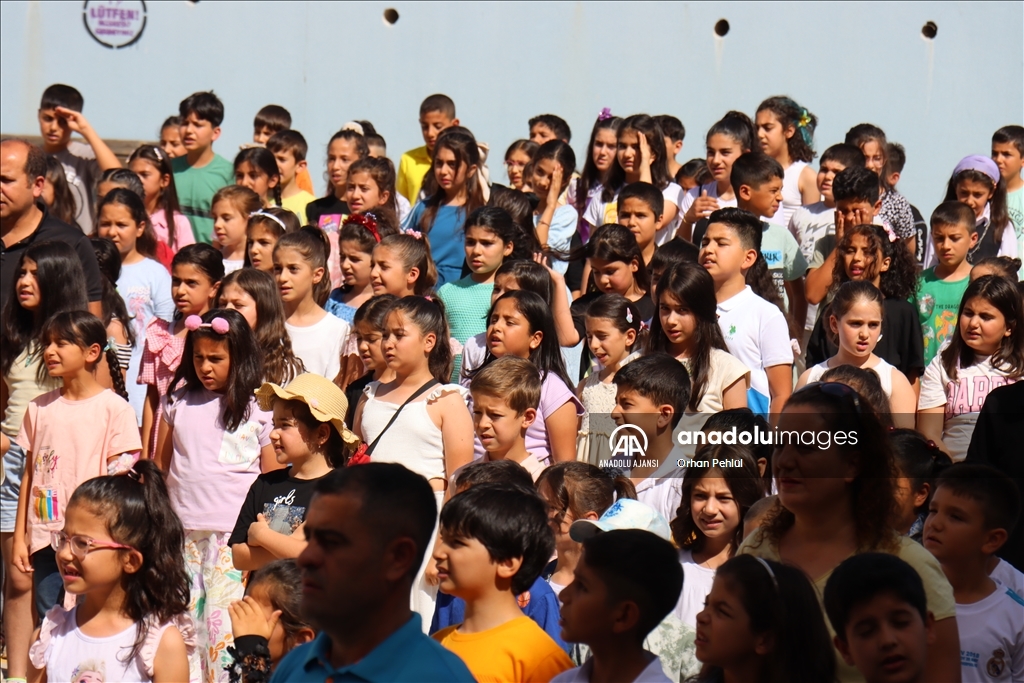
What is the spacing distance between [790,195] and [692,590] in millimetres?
5089

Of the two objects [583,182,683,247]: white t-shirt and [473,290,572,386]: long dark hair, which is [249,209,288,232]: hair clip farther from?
[473,290,572,386]: long dark hair

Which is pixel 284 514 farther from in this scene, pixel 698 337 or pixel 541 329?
pixel 698 337

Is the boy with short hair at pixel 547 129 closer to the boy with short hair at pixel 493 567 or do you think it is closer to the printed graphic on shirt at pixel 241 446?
the printed graphic on shirt at pixel 241 446

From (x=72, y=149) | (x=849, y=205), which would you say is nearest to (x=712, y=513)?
(x=849, y=205)

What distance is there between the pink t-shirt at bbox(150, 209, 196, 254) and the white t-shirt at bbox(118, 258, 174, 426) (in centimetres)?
84

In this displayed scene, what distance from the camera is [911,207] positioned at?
8.48 metres

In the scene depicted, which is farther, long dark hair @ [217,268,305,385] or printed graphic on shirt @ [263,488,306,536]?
long dark hair @ [217,268,305,385]

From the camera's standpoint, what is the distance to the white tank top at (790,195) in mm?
8398

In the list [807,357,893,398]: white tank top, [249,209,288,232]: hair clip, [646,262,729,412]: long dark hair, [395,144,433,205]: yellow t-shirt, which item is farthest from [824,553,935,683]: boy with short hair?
[395,144,433,205]: yellow t-shirt

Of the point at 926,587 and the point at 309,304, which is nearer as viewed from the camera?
the point at 926,587

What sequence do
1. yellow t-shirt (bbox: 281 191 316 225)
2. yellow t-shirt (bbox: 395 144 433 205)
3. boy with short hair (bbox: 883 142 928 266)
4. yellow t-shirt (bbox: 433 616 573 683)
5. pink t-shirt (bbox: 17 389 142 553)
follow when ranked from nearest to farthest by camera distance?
yellow t-shirt (bbox: 433 616 573 683), pink t-shirt (bbox: 17 389 142 553), boy with short hair (bbox: 883 142 928 266), yellow t-shirt (bbox: 281 191 316 225), yellow t-shirt (bbox: 395 144 433 205)

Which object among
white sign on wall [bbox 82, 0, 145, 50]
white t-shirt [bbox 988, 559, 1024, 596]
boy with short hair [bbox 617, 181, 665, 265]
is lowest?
white t-shirt [bbox 988, 559, 1024, 596]

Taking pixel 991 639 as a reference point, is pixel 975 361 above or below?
above

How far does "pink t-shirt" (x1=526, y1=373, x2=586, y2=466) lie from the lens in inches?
215
